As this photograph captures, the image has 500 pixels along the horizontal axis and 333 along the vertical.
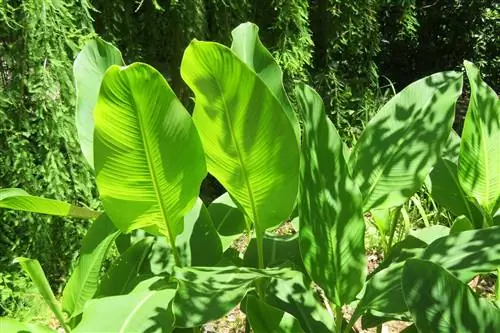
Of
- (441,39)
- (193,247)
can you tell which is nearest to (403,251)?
(193,247)

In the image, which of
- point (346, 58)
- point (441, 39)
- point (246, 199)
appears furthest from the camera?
point (441, 39)

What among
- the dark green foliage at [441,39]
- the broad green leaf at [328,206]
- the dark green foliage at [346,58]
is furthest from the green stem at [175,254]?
the dark green foliage at [441,39]

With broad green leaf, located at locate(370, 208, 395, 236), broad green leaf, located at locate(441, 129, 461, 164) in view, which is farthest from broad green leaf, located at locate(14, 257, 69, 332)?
broad green leaf, located at locate(441, 129, 461, 164)

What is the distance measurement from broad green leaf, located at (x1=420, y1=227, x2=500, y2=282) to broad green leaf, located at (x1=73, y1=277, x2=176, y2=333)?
66 cm

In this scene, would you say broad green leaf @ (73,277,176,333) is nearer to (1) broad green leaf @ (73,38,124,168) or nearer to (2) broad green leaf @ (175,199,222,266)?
(2) broad green leaf @ (175,199,222,266)

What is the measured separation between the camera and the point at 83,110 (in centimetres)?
154

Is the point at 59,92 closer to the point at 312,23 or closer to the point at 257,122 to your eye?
the point at 257,122

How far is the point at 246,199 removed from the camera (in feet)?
4.66

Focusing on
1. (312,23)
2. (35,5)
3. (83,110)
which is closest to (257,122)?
(83,110)

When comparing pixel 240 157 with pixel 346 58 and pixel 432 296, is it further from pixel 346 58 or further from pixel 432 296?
pixel 346 58

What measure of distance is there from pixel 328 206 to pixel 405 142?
1.13 ft

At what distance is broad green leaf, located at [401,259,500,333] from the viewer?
120 centimetres

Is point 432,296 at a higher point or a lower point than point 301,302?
higher

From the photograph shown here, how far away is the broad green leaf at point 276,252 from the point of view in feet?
5.55
